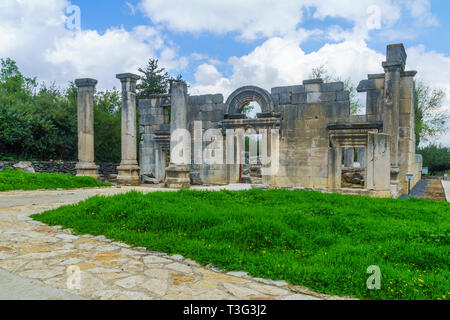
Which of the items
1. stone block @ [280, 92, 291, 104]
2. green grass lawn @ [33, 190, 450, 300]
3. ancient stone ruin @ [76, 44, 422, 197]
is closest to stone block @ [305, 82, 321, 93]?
ancient stone ruin @ [76, 44, 422, 197]

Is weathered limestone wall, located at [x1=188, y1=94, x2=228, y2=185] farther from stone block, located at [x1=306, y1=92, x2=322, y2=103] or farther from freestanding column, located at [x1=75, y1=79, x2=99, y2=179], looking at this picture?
freestanding column, located at [x1=75, y1=79, x2=99, y2=179]

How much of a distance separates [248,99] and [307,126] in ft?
9.61

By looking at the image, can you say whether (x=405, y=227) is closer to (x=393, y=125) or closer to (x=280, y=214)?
(x=280, y=214)

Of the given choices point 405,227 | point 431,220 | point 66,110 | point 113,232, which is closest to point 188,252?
point 113,232

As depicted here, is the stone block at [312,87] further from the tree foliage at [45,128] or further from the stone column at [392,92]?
the tree foliage at [45,128]

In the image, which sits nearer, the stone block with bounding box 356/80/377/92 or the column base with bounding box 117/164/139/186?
the stone block with bounding box 356/80/377/92

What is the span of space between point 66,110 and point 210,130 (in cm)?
1090

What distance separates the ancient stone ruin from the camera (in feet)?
43.7

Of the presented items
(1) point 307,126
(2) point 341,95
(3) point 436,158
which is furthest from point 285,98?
(3) point 436,158

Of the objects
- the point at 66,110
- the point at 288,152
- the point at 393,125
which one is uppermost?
the point at 66,110

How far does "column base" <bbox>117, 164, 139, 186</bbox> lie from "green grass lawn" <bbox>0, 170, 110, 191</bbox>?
1.71 meters

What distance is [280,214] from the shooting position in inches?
230

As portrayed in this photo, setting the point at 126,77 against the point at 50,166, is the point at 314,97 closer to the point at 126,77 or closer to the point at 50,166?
the point at 126,77

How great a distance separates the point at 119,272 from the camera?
3.56 metres
